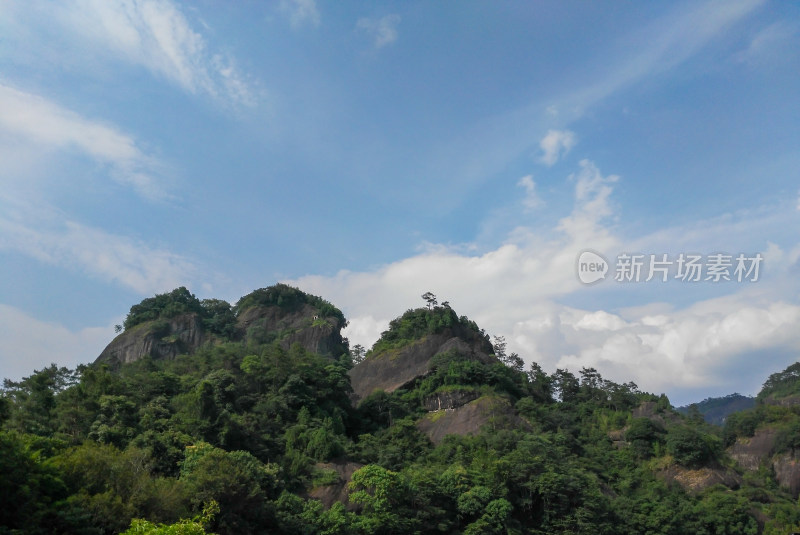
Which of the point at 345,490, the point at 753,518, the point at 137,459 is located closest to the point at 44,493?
the point at 137,459

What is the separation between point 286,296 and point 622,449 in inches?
1769

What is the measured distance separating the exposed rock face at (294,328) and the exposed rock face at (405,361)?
15.0m

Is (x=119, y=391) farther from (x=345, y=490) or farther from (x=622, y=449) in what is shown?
(x=622, y=449)

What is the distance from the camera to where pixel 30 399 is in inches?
1100

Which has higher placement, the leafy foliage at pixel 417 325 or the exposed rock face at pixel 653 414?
the leafy foliage at pixel 417 325

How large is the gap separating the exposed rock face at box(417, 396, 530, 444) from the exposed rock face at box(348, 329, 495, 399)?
582cm

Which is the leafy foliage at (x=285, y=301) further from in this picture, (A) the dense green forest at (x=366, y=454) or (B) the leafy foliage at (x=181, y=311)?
(A) the dense green forest at (x=366, y=454)

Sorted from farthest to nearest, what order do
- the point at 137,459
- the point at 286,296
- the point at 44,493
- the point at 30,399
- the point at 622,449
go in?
1. the point at 286,296
2. the point at 622,449
3. the point at 30,399
4. the point at 137,459
5. the point at 44,493

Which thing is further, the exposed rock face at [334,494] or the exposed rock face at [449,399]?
the exposed rock face at [449,399]

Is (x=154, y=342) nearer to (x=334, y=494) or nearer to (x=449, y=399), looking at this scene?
(x=449, y=399)

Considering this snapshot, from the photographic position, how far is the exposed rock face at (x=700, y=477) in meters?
44.2

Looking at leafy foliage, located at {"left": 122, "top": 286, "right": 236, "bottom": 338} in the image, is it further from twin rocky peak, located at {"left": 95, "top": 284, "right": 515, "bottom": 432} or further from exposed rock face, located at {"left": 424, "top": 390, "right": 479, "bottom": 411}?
exposed rock face, located at {"left": 424, "top": 390, "right": 479, "bottom": 411}

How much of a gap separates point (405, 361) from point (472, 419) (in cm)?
1151

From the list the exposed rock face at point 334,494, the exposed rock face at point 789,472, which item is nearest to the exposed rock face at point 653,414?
the exposed rock face at point 789,472
